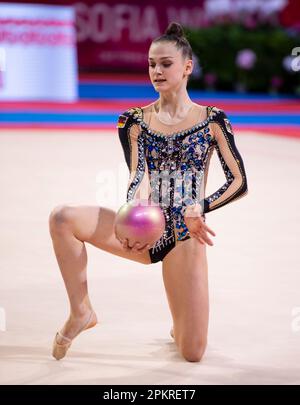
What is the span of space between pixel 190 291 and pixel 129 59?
1535cm

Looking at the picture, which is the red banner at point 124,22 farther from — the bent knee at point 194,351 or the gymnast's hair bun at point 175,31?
the bent knee at point 194,351

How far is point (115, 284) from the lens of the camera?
456 cm

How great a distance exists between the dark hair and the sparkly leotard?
0.24m

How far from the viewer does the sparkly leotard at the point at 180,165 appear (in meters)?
3.35

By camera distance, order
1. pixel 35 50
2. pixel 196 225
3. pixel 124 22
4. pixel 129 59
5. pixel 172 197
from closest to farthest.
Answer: pixel 196 225 → pixel 172 197 → pixel 35 50 → pixel 124 22 → pixel 129 59

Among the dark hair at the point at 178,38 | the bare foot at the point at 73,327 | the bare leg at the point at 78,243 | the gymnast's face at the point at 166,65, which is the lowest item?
the bare foot at the point at 73,327

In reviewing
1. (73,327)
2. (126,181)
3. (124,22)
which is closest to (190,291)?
(73,327)

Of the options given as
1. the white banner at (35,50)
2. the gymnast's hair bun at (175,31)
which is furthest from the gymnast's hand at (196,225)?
the white banner at (35,50)

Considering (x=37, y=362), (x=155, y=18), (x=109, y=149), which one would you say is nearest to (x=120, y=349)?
(x=37, y=362)

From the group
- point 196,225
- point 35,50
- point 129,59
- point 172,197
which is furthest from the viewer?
point 129,59

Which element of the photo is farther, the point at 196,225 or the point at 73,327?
the point at 73,327

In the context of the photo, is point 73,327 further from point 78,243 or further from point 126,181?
point 126,181

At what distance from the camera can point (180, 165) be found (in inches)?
133

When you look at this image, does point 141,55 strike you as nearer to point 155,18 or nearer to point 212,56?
point 155,18
